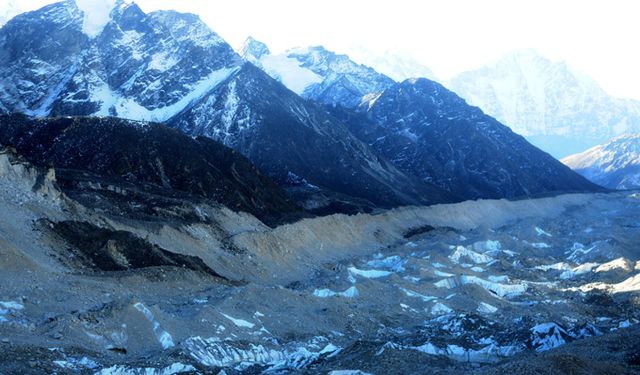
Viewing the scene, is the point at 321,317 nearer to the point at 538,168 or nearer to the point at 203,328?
the point at 203,328

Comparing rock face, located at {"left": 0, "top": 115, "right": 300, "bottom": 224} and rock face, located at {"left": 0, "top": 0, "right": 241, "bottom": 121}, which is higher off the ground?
rock face, located at {"left": 0, "top": 0, "right": 241, "bottom": 121}

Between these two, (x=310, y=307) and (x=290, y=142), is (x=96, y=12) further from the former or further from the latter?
(x=310, y=307)

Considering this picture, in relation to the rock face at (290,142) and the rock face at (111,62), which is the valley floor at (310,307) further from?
the rock face at (111,62)

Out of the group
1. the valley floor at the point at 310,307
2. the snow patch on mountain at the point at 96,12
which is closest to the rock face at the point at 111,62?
the snow patch on mountain at the point at 96,12

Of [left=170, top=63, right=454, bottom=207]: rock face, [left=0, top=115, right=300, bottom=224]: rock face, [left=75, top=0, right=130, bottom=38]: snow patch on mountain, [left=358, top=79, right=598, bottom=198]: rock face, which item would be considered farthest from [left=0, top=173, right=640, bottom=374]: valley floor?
[left=75, top=0, right=130, bottom=38]: snow patch on mountain

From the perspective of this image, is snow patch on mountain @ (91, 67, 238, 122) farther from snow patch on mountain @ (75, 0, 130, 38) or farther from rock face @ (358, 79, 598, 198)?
rock face @ (358, 79, 598, 198)
